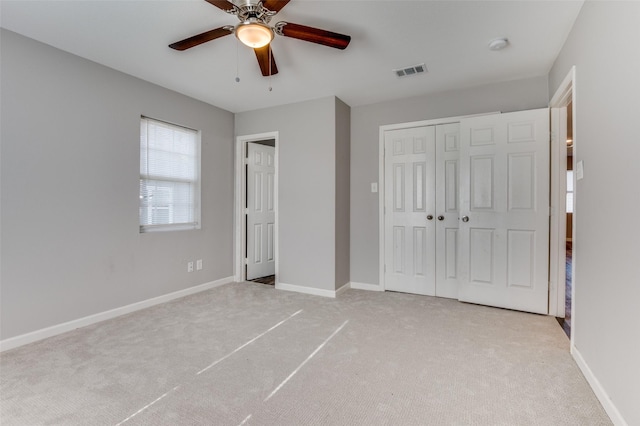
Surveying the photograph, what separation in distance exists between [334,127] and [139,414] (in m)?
3.17

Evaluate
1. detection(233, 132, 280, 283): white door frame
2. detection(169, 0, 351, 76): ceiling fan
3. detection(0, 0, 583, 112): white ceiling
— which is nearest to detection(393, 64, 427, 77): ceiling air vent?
detection(0, 0, 583, 112): white ceiling

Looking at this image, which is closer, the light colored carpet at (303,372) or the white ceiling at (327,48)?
the light colored carpet at (303,372)

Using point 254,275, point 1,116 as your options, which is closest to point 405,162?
point 254,275

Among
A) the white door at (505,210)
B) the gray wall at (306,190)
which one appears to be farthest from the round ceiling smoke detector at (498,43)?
the gray wall at (306,190)

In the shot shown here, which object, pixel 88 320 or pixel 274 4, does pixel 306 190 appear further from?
pixel 88 320

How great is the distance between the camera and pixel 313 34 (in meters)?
2.07

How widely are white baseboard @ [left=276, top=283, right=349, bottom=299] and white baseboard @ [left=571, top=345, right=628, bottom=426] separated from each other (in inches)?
88.8

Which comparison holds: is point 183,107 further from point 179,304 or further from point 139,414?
point 139,414

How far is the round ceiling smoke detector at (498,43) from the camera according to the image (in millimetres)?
2489

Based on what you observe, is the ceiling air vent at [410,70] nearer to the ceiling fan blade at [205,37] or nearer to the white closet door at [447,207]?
the white closet door at [447,207]

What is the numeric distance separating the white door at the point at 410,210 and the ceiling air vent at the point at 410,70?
79cm

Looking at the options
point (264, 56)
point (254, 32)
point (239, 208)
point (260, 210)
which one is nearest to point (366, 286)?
point (260, 210)

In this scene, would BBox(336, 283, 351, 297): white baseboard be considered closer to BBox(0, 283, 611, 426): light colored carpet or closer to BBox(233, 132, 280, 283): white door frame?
BBox(0, 283, 611, 426): light colored carpet

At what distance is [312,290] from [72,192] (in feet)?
8.65
